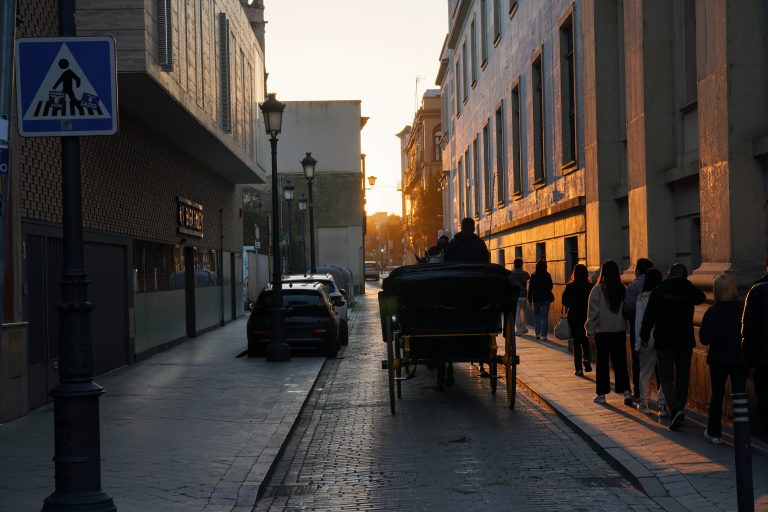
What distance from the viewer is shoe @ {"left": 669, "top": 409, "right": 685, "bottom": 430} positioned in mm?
10031

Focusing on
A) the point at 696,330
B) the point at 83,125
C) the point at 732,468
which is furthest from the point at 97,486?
the point at 696,330

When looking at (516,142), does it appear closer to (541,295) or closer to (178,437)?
(541,295)

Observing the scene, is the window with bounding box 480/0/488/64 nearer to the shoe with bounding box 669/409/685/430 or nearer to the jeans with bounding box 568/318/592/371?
the jeans with bounding box 568/318/592/371

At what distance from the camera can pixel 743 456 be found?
18.9ft

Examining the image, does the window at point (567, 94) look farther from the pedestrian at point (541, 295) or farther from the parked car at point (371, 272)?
the parked car at point (371, 272)

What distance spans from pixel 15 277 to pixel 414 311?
15.3 ft

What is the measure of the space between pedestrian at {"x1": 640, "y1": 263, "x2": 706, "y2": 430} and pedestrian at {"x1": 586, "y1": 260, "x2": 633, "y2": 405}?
173 cm

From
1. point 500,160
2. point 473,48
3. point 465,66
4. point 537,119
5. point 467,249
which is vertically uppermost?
point 465,66

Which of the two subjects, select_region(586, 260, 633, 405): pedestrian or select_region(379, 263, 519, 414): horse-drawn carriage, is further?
select_region(379, 263, 519, 414): horse-drawn carriage

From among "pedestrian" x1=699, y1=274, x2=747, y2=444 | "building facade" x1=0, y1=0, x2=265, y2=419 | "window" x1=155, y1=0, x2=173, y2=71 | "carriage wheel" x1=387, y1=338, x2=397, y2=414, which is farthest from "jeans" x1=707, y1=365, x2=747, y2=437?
"window" x1=155, y1=0, x2=173, y2=71

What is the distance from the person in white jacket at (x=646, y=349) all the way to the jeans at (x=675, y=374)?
413 millimetres

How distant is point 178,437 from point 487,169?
27.3 m

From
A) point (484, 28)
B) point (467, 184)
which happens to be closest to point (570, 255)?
point (484, 28)

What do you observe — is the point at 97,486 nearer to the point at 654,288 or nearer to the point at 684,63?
the point at 654,288
